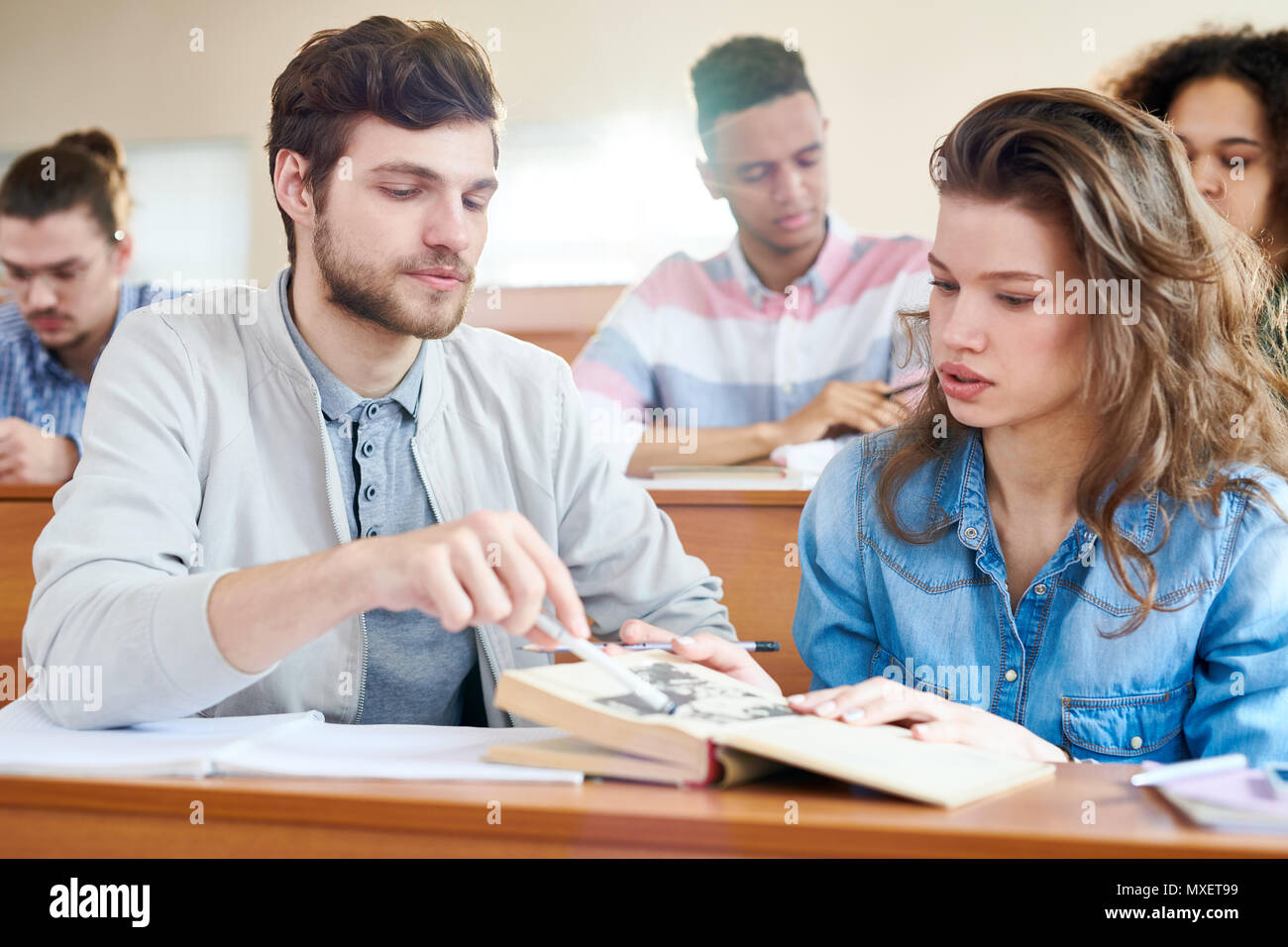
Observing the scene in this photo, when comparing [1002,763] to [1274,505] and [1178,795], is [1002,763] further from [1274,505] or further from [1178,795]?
[1274,505]

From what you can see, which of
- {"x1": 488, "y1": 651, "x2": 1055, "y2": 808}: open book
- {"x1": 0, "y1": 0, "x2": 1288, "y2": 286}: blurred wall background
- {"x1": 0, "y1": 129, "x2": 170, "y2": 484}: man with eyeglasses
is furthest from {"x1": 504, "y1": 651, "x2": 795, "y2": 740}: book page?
{"x1": 0, "y1": 0, "x2": 1288, "y2": 286}: blurred wall background

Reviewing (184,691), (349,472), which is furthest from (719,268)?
(184,691)

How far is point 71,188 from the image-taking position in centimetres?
326

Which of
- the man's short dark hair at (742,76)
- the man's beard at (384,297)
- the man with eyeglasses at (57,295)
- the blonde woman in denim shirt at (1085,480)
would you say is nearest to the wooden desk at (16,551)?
the man's beard at (384,297)

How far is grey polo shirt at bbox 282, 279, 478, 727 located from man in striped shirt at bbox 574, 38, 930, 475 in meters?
1.60

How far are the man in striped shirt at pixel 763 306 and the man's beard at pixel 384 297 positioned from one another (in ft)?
5.19

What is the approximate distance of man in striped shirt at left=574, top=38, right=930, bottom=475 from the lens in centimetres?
299

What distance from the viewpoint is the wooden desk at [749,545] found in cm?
171

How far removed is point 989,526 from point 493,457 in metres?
0.54

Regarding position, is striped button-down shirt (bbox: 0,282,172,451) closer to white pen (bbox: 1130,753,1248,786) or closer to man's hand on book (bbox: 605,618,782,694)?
man's hand on book (bbox: 605,618,782,694)

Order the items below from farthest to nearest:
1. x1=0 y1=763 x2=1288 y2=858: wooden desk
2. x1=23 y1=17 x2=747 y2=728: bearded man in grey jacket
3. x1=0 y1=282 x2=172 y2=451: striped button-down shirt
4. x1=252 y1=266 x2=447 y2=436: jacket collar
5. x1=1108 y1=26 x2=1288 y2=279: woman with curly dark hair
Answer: x1=0 y1=282 x2=172 y2=451: striped button-down shirt → x1=1108 y1=26 x2=1288 y2=279: woman with curly dark hair → x1=252 y1=266 x2=447 y2=436: jacket collar → x1=23 y1=17 x2=747 y2=728: bearded man in grey jacket → x1=0 y1=763 x2=1288 y2=858: wooden desk

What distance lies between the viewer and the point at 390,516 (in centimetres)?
123

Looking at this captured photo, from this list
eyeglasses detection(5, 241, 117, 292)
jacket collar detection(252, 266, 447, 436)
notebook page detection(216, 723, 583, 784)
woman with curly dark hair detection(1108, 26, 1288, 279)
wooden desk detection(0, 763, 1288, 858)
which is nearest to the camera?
wooden desk detection(0, 763, 1288, 858)

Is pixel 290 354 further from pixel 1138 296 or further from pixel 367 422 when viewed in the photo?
pixel 1138 296
